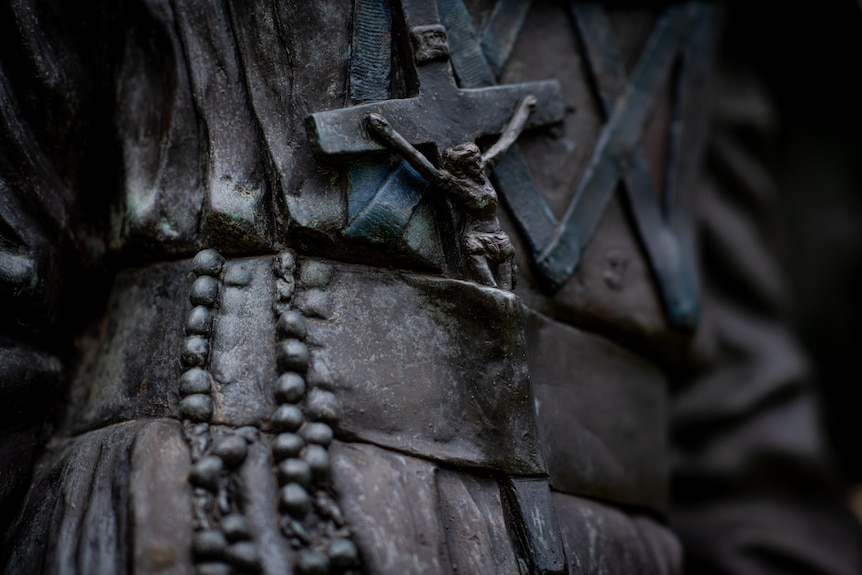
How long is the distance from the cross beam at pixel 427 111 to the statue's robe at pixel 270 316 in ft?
0.10

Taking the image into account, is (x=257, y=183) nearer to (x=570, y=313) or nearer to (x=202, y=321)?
(x=202, y=321)

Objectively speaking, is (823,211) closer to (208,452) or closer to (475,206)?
(475,206)

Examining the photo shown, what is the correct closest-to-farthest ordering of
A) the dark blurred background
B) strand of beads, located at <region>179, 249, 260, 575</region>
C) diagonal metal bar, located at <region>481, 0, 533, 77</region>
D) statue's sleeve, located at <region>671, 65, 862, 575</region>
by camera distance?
strand of beads, located at <region>179, 249, 260, 575</region> → diagonal metal bar, located at <region>481, 0, 533, 77</region> → statue's sleeve, located at <region>671, 65, 862, 575</region> → the dark blurred background

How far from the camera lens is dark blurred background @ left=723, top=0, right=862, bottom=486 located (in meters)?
1.56

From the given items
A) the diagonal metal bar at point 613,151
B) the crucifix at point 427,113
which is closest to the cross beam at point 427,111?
the crucifix at point 427,113

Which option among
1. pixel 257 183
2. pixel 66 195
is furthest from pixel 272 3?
pixel 66 195

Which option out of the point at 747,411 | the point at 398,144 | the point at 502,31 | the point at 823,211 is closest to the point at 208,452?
the point at 398,144

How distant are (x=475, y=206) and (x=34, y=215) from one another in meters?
0.39

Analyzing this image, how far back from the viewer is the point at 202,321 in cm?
75

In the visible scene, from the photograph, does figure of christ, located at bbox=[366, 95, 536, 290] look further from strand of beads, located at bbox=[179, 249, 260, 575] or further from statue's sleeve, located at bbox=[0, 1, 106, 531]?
statue's sleeve, located at bbox=[0, 1, 106, 531]

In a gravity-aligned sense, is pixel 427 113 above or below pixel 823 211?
above

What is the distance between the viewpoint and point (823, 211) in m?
1.66

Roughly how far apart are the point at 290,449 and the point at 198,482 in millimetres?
69

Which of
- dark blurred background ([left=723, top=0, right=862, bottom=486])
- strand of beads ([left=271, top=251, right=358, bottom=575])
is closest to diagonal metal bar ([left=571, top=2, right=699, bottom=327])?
strand of beads ([left=271, top=251, right=358, bottom=575])
